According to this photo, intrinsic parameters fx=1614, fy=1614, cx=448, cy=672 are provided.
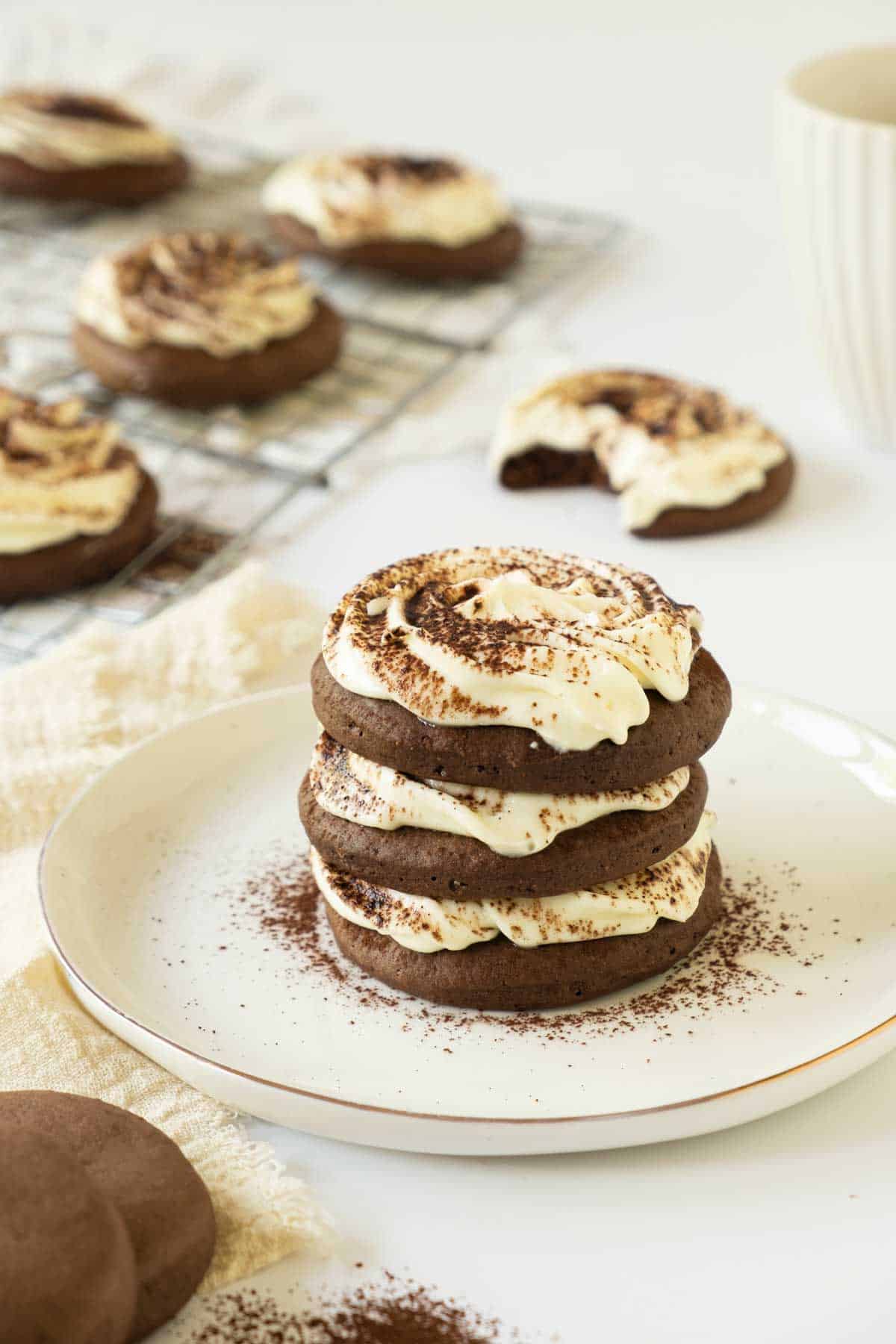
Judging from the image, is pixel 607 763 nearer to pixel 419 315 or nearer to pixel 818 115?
pixel 818 115

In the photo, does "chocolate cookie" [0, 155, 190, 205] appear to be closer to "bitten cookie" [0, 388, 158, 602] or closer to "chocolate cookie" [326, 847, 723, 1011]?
"bitten cookie" [0, 388, 158, 602]

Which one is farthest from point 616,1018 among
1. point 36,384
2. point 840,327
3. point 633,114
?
point 633,114

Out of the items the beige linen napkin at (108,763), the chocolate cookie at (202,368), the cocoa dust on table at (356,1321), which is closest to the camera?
the cocoa dust on table at (356,1321)

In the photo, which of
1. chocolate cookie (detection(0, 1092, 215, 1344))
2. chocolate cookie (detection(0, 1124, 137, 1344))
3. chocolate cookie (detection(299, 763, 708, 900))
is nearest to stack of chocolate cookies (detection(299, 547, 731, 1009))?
chocolate cookie (detection(299, 763, 708, 900))

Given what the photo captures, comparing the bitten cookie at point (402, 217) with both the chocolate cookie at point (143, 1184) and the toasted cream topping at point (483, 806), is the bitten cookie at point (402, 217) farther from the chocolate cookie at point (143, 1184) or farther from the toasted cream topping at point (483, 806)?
the chocolate cookie at point (143, 1184)

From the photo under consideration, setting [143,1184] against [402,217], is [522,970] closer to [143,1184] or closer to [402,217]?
[143,1184]

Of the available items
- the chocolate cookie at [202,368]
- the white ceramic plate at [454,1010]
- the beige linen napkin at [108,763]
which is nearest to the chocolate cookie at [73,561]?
the beige linen napkin at [108,763]

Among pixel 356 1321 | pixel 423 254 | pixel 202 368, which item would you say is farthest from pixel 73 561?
pixel 356 1321
